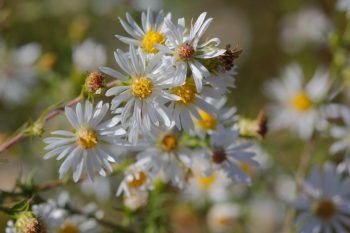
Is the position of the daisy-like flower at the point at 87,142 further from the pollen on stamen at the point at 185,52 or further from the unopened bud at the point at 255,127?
the unopened bud at the point at 255,127

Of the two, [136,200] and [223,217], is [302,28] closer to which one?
[223,217]

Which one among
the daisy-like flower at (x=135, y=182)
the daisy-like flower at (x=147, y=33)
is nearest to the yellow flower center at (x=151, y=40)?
the daisy-like flower at (x=147, y=33)

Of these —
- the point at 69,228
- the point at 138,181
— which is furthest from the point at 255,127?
the point at 69,228

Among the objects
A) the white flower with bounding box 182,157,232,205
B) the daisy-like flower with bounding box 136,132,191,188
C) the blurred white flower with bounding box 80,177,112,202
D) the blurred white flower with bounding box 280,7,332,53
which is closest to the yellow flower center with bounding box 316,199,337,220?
the white flower with bounding box 182,157,232,205

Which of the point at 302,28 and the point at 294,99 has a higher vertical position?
the point at 302,28

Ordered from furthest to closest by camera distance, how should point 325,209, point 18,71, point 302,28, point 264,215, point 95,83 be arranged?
point 302,28
point 18,71
point 264,215
point 325,209
point 95,83

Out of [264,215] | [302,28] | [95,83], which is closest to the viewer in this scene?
[95,83]

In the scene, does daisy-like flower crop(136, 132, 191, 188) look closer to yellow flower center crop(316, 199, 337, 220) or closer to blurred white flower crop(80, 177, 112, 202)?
yellow flower center crop(316, 199, 337, 220)
